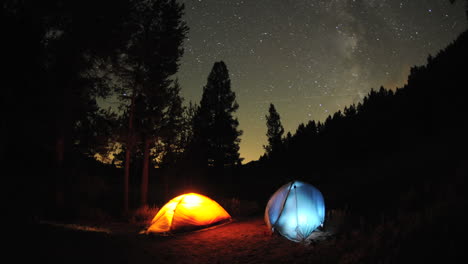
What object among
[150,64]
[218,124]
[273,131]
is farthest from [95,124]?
[273,131]

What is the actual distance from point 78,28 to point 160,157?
13.6 metres

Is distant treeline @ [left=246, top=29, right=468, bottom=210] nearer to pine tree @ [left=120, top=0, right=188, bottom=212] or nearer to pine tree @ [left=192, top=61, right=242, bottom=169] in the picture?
pine tree @ [left=192, top=61, right=242, bottom=169]

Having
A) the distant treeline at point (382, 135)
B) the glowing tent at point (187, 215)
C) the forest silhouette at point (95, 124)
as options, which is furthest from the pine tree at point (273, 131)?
the glowing tent at point (187, 215)

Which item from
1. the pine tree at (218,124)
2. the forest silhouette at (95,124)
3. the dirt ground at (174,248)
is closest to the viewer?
the dirt ground at (174,248)

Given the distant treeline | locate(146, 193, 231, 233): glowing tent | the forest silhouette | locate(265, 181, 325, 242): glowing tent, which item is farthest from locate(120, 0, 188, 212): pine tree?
the distant treeline

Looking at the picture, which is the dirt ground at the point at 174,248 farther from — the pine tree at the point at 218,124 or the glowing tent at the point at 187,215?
the pine tree at the point at 218,124

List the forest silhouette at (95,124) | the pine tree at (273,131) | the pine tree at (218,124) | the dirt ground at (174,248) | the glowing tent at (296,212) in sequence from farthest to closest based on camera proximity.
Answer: the pine tree at (273,131)
the pine tree at (218,124)
the forest silhouette at (95,124)
the glowing tent at (296,212)
the dirt ground at (174,248)

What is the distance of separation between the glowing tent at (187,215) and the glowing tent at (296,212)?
8.67ft

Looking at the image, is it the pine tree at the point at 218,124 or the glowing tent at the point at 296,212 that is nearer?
the glowing tent at the point at 296,212

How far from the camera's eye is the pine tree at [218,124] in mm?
30500

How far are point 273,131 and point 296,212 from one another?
1570 inches

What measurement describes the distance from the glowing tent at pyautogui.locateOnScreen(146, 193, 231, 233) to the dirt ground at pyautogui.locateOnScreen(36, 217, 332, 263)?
1.69 ft

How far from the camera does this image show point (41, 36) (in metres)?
11.8

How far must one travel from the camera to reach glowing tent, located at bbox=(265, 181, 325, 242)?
310 inches
